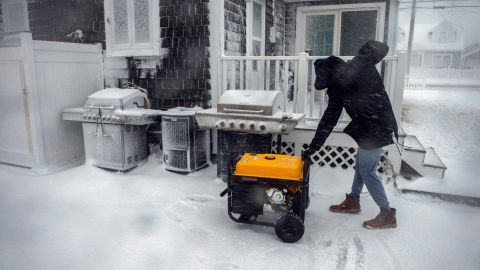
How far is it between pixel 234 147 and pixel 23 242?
2677mm

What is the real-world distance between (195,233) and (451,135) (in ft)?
23.5

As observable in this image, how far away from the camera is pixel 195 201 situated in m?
4.41

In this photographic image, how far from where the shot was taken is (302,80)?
5.23m

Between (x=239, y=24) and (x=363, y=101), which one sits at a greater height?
(x=239, y=24)

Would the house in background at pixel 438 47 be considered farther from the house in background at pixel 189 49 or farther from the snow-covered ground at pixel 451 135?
the house in background at pixel 189 49

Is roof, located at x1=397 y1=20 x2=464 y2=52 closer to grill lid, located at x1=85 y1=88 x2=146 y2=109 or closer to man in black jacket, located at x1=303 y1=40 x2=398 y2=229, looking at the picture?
grill lid, located at x1=85 y1=88 x2=146 y2=109

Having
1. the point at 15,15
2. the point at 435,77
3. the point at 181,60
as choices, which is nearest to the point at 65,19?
the point at 15,15

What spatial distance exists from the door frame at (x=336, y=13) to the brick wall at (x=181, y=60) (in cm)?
455

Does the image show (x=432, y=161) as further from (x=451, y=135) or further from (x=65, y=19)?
(x=65, y=19)

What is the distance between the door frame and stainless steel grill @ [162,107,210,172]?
17.1 ft

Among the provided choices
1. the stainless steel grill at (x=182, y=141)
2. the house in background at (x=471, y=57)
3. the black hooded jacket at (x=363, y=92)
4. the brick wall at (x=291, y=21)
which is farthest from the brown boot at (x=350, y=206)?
the house in background at (x=471, y=57)

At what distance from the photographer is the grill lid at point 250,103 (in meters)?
4.54

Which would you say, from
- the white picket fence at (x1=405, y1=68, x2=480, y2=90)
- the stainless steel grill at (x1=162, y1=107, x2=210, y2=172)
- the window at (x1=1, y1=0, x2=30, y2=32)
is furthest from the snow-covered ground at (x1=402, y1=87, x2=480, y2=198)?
the window at (x1=1, y1=0, x2=30, y2=32)

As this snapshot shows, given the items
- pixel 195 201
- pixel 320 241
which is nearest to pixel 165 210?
pixel 195 201
